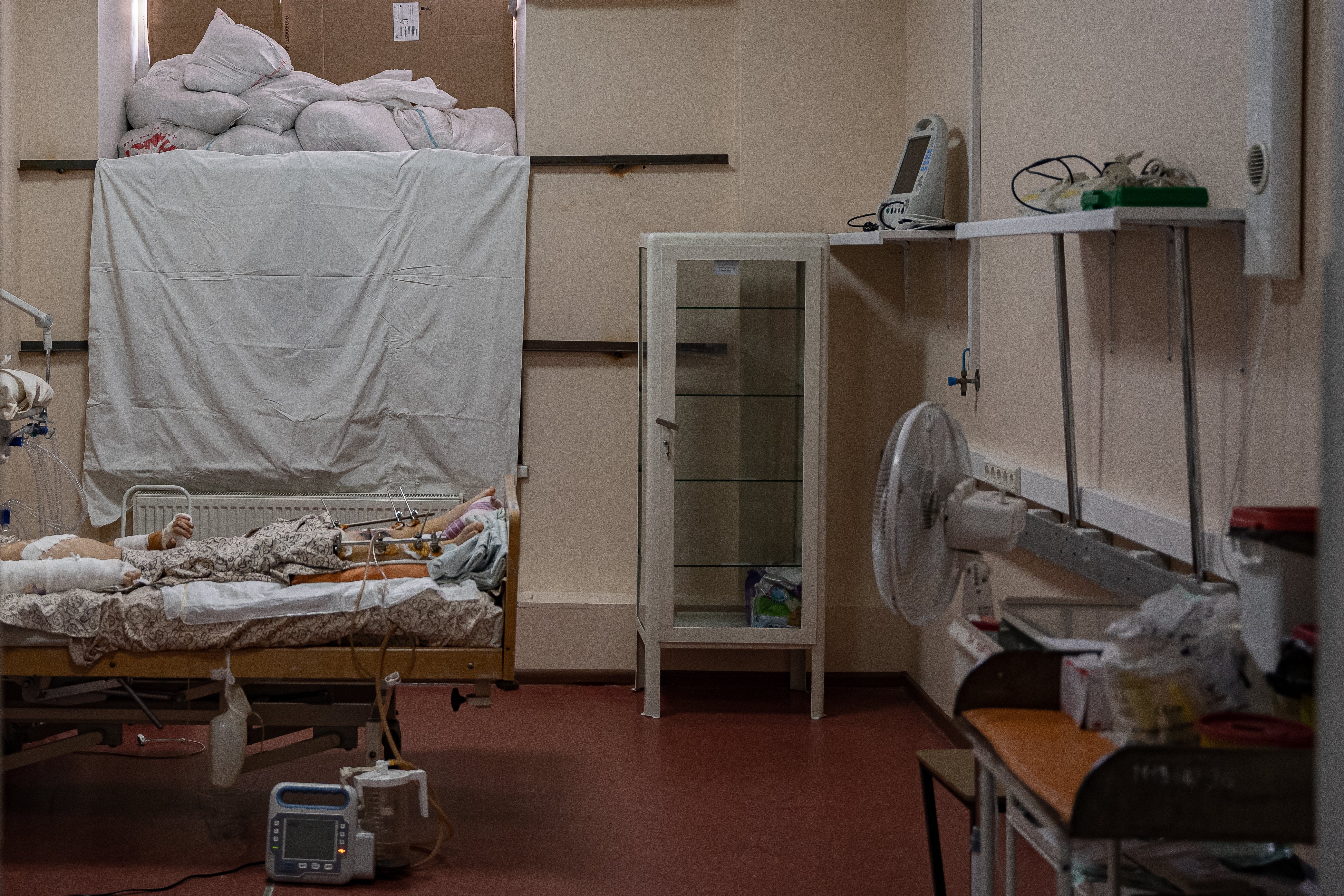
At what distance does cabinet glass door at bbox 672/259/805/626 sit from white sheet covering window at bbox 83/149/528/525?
28.7 inches

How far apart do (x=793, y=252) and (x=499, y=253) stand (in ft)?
3.74

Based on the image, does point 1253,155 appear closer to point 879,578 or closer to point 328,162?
point 879,578

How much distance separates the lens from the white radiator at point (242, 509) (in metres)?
4.18

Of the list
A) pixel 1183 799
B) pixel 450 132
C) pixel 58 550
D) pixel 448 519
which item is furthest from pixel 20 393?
pixel 1183 799

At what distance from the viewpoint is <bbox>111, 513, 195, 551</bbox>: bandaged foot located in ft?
10.5

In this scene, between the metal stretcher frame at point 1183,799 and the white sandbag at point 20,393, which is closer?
the metal stretcher frame at point 1183,799

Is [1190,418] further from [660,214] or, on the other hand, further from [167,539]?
[167,539]

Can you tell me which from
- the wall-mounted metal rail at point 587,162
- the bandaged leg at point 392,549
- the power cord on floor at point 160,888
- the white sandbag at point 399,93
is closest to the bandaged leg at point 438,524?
the bandaged leg at point 392,549

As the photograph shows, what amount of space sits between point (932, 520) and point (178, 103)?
12.0 feet

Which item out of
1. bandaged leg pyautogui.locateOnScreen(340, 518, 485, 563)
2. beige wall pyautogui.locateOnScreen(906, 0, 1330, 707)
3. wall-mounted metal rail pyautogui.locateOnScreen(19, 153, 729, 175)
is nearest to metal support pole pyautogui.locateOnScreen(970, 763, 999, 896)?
beige wall pyautogui.locateOnScreen(906, 0, 1330, 707)

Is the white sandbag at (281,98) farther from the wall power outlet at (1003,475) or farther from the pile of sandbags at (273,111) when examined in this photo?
the wall power outlet at (1003,475)

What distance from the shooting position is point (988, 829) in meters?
1.73

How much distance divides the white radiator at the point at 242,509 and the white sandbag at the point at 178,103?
1.46 m

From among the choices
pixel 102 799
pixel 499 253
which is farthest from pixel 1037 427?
pixel 102 799
